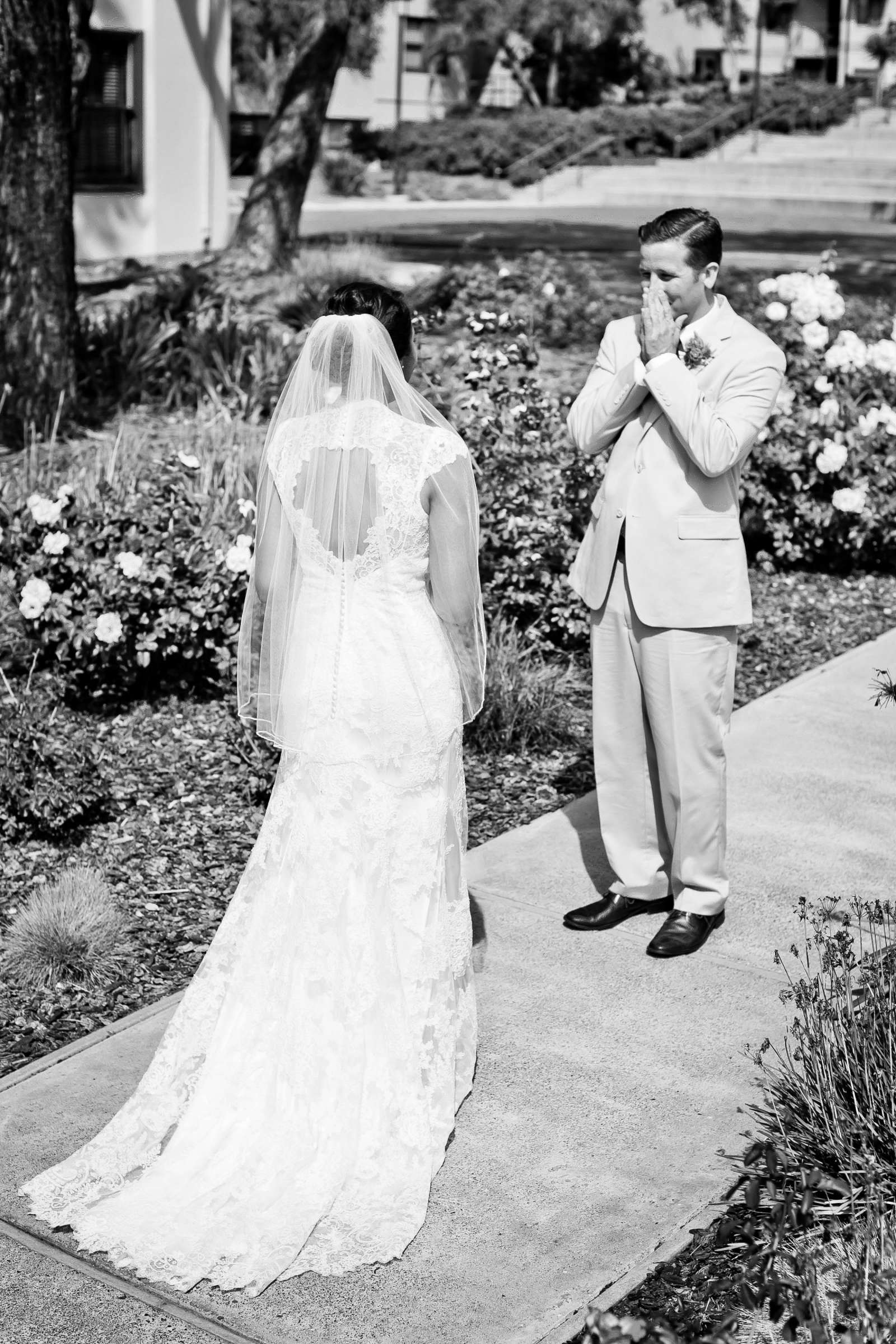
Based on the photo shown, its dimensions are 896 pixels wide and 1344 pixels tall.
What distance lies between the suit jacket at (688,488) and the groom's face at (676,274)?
0.11 meters

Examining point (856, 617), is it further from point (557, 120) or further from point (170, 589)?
point (557, 120)

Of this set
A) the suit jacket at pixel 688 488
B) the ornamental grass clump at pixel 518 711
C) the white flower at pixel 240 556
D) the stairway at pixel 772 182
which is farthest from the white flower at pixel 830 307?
the stairway at pixel 772 182

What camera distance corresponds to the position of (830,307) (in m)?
8.74

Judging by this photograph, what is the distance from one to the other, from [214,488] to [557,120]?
42.0 metres

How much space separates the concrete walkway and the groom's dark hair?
6.44 feet

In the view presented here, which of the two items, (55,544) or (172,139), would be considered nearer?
(55,544)

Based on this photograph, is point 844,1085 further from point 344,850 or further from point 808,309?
point 808,309

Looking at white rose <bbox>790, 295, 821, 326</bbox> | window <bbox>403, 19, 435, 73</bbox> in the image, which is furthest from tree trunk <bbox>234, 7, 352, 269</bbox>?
window <bbox>403, 19, 435, 73</bbox>

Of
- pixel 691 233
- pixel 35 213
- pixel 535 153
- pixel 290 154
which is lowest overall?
pixel 691 233

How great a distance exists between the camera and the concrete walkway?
3000 millimetres

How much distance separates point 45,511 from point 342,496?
127 inches

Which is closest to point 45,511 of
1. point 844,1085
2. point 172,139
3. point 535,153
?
point 844,1085

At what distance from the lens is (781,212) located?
32719mm

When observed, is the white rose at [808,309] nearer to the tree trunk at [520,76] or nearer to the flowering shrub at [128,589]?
the flowering shrub at [128,589]
